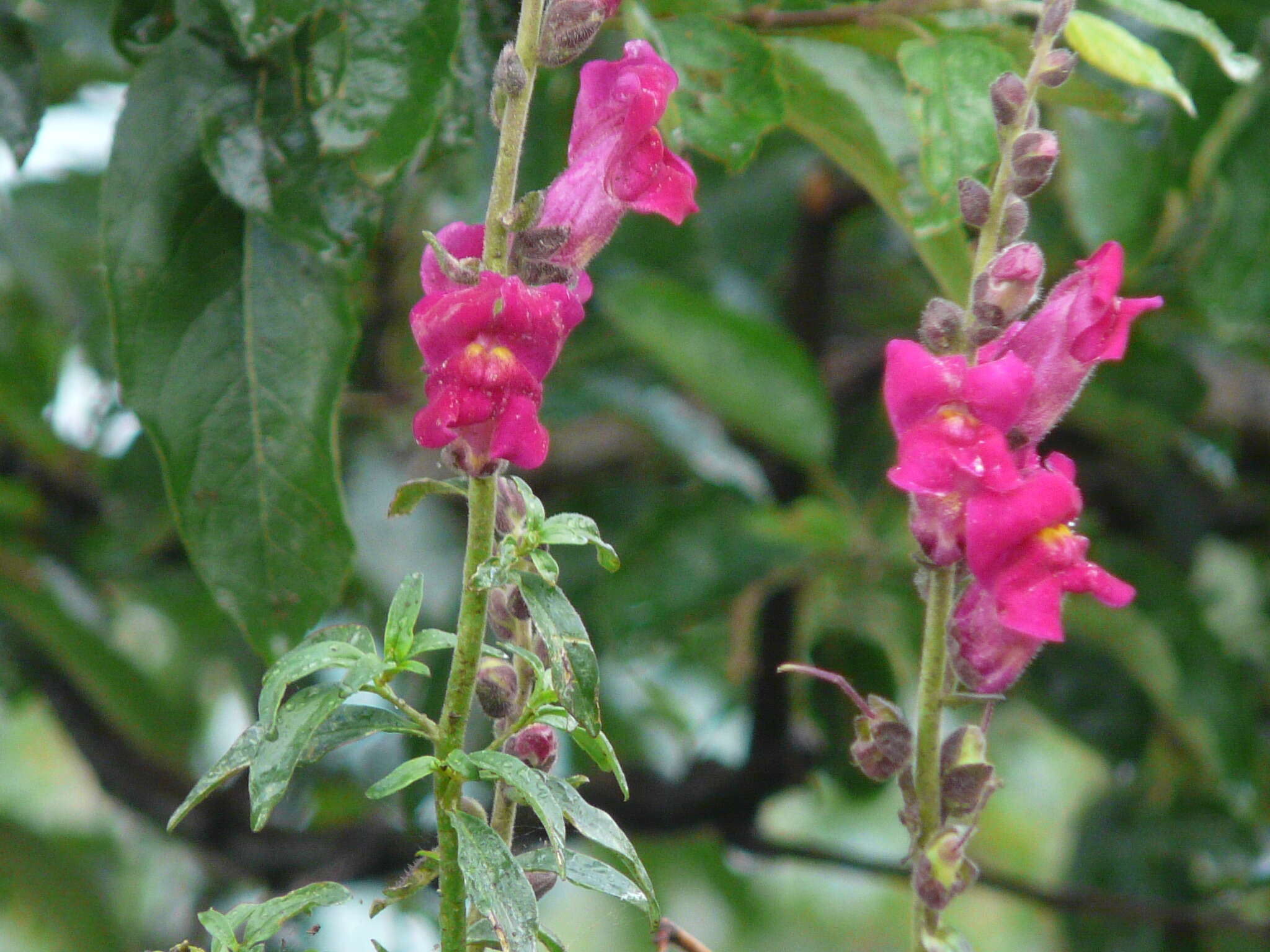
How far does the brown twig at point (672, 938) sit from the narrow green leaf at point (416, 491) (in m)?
0.16

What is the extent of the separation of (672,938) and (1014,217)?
0.27m

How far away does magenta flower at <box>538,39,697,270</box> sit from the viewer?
1.64ft

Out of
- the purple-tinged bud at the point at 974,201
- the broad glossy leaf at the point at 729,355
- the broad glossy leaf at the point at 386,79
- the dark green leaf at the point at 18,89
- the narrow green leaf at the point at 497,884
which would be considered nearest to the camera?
the narrow green leaf at the point at 497,884

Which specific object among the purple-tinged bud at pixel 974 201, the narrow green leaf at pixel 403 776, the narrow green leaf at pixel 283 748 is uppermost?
the purple-tinged bud at pixel 974 201

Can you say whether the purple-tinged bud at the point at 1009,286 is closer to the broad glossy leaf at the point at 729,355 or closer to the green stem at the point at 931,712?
the green stem at the point at 931,712

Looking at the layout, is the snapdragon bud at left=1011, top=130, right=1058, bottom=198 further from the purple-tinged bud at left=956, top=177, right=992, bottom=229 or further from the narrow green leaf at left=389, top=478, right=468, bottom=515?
the narrow green leaf at left=389, top=478, right=468, bottom=515

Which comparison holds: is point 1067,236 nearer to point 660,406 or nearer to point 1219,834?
point 660,406

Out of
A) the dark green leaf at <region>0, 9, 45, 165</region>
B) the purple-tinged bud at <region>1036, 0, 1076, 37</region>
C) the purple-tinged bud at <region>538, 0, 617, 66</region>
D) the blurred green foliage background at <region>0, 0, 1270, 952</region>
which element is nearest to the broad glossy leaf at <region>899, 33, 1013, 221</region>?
the blurred green foliage background at <region>0, 0, 1270, 952</region>

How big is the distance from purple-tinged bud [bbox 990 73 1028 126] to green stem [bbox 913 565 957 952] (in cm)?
16

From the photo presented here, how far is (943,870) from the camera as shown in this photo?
45 centimetres

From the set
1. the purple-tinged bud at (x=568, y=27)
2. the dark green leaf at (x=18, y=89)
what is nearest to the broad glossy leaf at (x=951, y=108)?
the purple-tinged bud at (x=568, y=27)

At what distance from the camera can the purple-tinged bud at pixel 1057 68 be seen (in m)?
0.50

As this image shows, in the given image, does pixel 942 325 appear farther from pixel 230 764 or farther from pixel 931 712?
pixel 230 764

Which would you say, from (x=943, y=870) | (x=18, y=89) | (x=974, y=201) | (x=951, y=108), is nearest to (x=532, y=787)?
(x=943, y=870)
